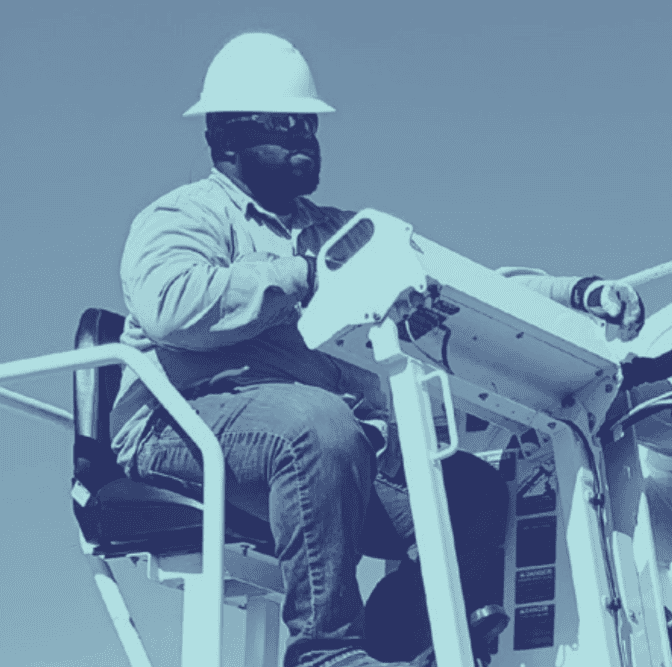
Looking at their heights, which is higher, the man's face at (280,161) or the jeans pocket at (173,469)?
the man's face at (280,161)

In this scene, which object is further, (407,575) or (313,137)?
(313,137)

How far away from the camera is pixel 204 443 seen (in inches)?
188

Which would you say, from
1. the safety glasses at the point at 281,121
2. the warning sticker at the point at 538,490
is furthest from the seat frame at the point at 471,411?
the safety glasses at the point at 281,121

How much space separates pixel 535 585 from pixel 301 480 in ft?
2.17

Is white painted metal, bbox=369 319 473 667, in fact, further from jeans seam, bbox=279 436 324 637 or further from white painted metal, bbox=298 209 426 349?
jeans seam, bbox=279 436 324 637

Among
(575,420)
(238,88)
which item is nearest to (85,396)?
(238,88)

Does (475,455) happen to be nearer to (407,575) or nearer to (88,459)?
(407,575)

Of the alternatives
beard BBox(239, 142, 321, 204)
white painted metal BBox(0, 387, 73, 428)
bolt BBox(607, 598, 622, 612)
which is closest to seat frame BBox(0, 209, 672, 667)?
bolt BBox(607, 598, 622, 612)

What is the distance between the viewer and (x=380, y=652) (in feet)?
16.5

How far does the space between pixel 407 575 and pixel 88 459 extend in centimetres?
89

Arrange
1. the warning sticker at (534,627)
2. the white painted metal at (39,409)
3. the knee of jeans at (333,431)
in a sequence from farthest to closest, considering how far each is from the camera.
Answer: the white painted metal at (39,409), the warning sticker at (534,627), the knee of jeans at (333,431)

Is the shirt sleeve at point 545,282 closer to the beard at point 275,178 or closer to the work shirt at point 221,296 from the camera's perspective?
the work shirt at point 221,296

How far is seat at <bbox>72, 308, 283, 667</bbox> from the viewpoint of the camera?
5.05 m

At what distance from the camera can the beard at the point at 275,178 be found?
5496 millimetres
